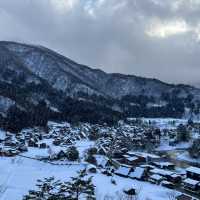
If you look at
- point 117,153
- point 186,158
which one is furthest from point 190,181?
point 186,158

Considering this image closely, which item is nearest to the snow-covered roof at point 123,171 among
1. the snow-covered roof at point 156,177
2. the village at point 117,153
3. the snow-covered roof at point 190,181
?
the village at point 117,153

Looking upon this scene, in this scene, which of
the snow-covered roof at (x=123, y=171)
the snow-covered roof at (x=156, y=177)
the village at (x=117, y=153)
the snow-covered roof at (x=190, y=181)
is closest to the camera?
the snow-covered roof at (x=190, y=181)

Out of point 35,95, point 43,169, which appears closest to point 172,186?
point 43,169

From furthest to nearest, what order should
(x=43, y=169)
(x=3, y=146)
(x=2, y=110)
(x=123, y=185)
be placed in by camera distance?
1. (x=2, y=110)
2. (x=3, y=146)
3. (x=43, y=169)
4. (x=123, y=185)

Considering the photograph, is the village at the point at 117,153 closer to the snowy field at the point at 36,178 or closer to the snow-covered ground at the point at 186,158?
the snow-covered ground at the point at 186,158

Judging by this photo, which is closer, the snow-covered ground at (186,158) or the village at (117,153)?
the village at (117,153)

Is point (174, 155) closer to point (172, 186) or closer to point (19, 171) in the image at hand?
point (172, 186)
